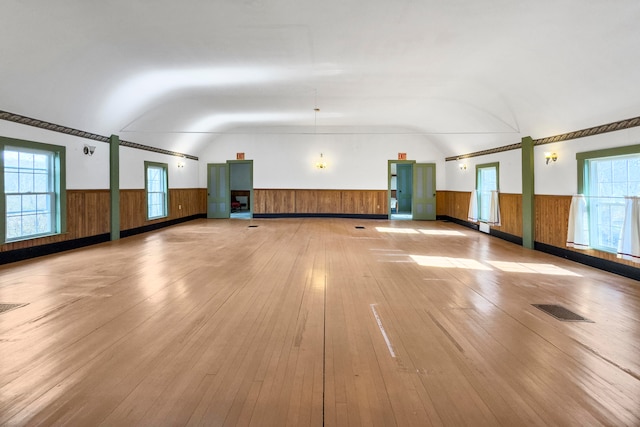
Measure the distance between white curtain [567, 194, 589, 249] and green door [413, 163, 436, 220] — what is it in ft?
24.5

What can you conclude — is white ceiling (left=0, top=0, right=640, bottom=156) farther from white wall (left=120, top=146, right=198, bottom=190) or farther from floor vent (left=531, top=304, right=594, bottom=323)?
floor vent (left=531, top=304, right=594, bottom=323)

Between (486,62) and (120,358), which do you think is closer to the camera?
(120,358)

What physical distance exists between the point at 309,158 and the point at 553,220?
8.93m

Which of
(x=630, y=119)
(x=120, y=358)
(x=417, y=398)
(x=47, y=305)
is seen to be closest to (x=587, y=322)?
(x=417, y=398)

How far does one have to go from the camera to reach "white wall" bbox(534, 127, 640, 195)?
5569mm

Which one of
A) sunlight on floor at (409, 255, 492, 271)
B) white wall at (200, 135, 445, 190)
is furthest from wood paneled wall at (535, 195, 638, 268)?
white wall at (200, 135, 445, 190)

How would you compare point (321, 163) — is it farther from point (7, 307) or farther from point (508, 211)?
point (7, 307)

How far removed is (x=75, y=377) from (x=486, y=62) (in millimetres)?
6717

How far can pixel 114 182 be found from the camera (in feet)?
29.1

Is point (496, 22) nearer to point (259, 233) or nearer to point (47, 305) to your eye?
point (47, 305)

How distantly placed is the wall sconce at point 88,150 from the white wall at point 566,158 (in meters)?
9.56

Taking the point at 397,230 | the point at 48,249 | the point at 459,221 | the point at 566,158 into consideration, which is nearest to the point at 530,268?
the point at 566,158

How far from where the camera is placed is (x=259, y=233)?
1004cm

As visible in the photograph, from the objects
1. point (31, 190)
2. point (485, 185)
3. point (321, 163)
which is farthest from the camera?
point (321, 163)
